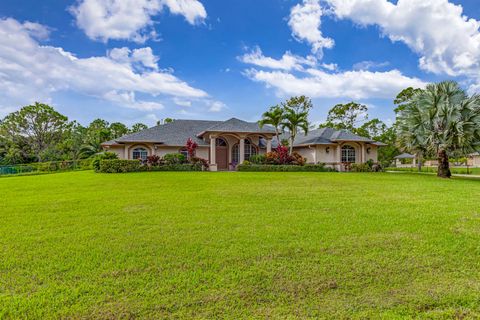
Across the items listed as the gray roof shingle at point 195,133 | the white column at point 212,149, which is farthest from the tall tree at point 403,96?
the white column at point 212,149

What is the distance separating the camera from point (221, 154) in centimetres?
2497

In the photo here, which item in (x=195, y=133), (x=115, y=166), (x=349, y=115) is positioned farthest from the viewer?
(x=349, y=115)

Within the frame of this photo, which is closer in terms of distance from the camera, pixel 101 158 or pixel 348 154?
pixel 101 158

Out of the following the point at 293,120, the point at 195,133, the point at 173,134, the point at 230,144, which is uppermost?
the point at 293,120

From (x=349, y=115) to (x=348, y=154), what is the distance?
14958 millimetres

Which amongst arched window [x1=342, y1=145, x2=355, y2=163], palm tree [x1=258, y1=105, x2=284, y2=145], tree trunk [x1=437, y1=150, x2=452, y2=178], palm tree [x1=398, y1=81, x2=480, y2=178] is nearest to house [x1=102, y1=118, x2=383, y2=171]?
arched window [x1=342, y1=145, x2=355, y2=163]

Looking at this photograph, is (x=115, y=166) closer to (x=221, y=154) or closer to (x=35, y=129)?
(x=221, y=154)

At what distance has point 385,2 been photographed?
15.0 meters

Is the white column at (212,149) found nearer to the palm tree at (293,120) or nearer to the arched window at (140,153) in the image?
the arched window at (140,153)

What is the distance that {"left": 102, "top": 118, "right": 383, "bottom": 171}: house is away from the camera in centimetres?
2297

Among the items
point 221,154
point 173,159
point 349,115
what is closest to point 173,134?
point 221,154

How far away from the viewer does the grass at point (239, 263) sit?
9.21ft

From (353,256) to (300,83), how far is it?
85.6 ft

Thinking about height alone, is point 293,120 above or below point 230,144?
above
